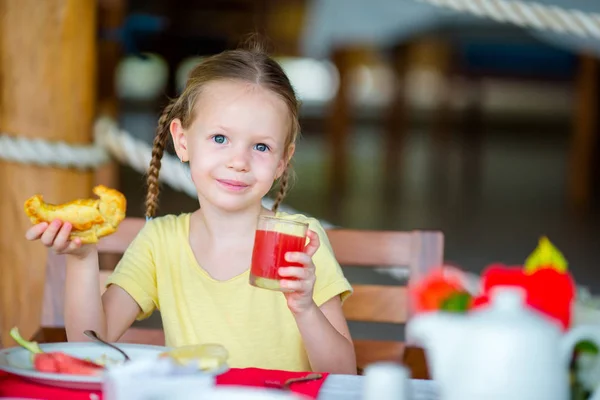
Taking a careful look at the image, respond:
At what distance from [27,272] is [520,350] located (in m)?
1.47

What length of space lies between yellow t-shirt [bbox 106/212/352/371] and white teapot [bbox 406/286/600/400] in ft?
2.15

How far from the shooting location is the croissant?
0.99 m

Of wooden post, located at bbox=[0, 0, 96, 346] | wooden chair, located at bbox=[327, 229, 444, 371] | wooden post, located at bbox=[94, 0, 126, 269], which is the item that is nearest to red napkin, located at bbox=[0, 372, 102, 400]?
wooden chair, located at bbox=[327, 229, 444, 371]

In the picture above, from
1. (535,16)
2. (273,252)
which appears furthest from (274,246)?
(535,16)

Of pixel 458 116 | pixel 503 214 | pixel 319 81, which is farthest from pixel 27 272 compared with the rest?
pixel 319 81

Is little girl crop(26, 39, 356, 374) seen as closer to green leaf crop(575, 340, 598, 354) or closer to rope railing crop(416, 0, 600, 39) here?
green leaf crop(575, 340, 598, 354)

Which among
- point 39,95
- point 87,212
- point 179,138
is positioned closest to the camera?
point 87,212

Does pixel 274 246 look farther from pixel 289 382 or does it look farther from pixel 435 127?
pixel 435 127

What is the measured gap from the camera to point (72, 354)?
39.0 inches

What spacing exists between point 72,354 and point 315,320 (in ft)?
1.06

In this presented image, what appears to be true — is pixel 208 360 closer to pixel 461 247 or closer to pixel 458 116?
pixel 461 247

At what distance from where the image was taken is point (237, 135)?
1282 mm

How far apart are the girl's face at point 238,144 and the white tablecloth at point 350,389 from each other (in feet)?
1.29

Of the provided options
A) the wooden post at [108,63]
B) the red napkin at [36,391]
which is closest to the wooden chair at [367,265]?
the red napkin at [36,391]
